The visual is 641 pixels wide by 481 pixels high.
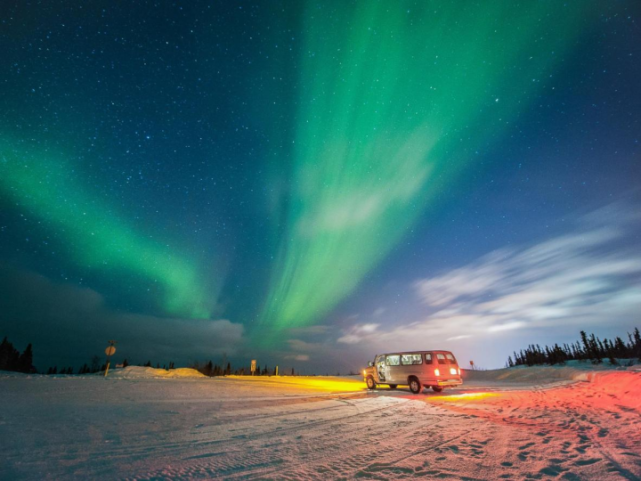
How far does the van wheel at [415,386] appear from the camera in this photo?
56.6ft

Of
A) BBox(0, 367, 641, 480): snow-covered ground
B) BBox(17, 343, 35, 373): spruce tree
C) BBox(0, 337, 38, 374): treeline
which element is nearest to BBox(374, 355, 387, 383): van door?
BBox(0, 367, 641, 480): snow-covered ground

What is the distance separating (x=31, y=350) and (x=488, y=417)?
11717cm

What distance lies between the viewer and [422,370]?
17.3m

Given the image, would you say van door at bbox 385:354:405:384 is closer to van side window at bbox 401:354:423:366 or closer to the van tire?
van side window at bbox 401:354:423:366

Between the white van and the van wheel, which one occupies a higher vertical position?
the white van

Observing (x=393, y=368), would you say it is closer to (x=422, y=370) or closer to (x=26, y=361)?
(x=422, y=370)

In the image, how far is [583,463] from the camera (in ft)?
15.2

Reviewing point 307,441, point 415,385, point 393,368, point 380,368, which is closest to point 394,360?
point 393,368

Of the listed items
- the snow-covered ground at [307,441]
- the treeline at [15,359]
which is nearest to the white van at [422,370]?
the snow-covered ground at [307,441]

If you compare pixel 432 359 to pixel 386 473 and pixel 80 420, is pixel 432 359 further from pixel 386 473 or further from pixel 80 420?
pixel 80 420

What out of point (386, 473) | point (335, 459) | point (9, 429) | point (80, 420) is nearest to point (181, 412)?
point (80, 420)

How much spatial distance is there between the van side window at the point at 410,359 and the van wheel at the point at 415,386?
0.91m

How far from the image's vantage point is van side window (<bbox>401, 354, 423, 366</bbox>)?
1786 centimetres

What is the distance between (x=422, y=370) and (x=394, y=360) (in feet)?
8.41
